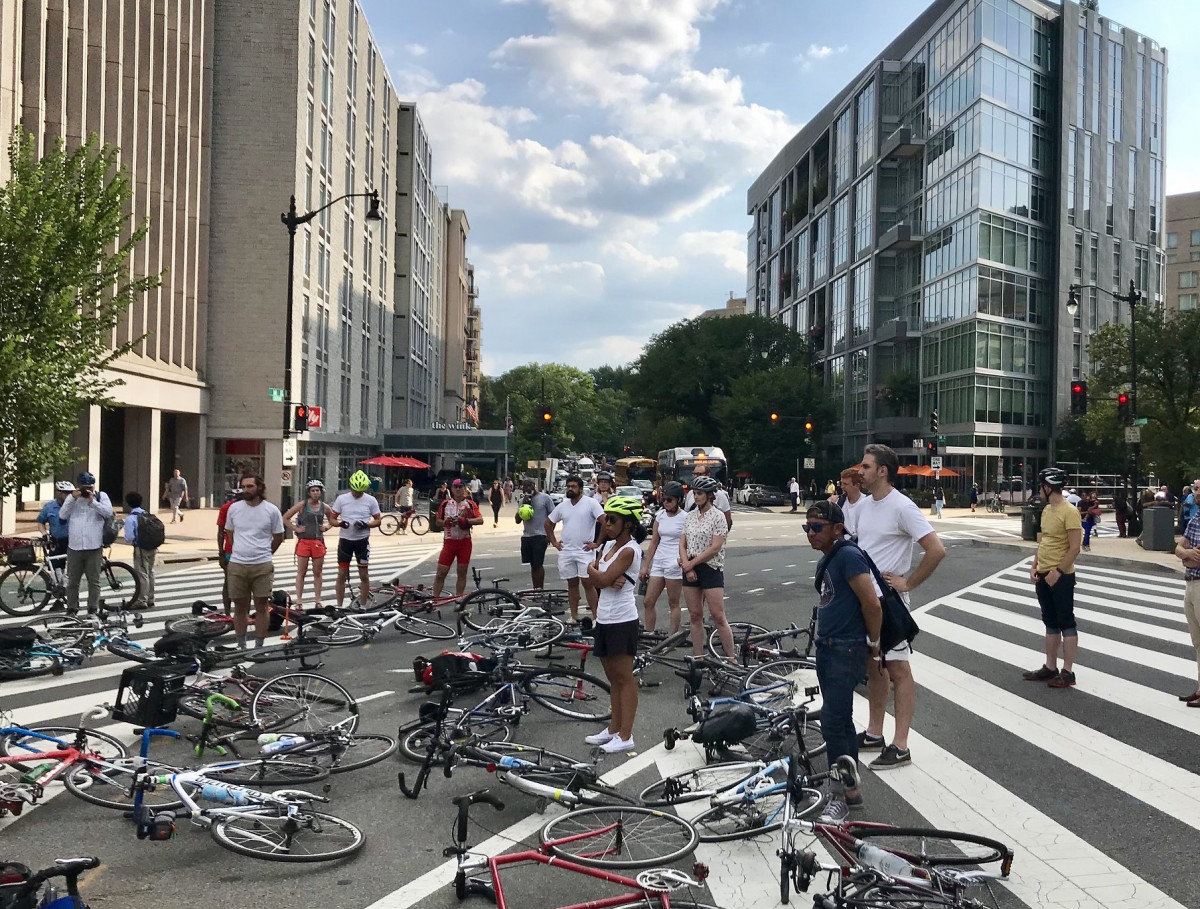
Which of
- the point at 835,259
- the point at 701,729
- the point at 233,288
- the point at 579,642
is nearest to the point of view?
the point at 701,729

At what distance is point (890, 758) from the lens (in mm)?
6801

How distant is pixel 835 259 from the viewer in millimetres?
79438

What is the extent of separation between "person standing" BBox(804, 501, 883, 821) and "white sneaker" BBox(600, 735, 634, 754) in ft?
5.31

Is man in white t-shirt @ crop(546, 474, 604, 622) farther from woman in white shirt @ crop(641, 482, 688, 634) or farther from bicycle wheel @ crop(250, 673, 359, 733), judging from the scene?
bicycle wheel @ crop(250, 673, 359, 733)

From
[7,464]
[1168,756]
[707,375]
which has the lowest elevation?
[1168,756]

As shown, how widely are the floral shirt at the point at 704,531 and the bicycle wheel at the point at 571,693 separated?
2151 mm

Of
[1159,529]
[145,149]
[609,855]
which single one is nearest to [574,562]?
[609,855]

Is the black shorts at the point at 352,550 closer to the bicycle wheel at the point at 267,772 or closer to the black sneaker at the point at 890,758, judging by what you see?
the bicycle wheel at the point at 267,772

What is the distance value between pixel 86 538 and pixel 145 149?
94.1 ft

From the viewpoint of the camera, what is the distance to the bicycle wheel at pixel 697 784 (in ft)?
18.7

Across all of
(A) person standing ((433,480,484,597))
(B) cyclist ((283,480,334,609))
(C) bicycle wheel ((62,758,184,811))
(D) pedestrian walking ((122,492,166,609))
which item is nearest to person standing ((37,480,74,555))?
(D) pedestrian walking ((122,492,166,609))

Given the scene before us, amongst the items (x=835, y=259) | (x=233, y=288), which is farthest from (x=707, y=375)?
(x=233, y=288)

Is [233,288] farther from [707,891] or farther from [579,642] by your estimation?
[707,891]

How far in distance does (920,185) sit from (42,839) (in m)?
67.5
